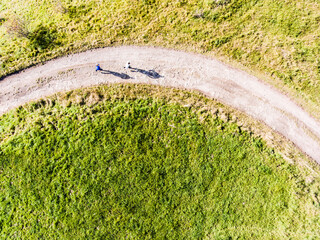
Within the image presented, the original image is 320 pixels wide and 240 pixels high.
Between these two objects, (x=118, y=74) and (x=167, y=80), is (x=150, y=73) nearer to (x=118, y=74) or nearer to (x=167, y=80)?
(x=167, y=80)

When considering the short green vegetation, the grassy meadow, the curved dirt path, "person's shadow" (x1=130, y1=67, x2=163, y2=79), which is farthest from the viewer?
"person's shadow" (x1=130, y1=67, x2=163, y2=79)

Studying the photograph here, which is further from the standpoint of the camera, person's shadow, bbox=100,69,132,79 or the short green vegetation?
person's shadow, bbox=100,69,132,79

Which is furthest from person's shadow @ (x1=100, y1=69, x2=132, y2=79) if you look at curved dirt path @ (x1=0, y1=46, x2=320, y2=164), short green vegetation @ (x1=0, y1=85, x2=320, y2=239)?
short green vegetation @ (x1=0, y1=85, x2=320, y2=239)

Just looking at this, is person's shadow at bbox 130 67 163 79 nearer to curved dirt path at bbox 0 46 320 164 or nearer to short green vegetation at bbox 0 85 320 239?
curved dirt path at bbox 0 46 320 164

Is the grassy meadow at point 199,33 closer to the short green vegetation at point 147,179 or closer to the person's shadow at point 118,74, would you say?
the person's shadow at point 118,74

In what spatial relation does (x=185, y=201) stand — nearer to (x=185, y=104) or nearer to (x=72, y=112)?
(x=185, y=104)
